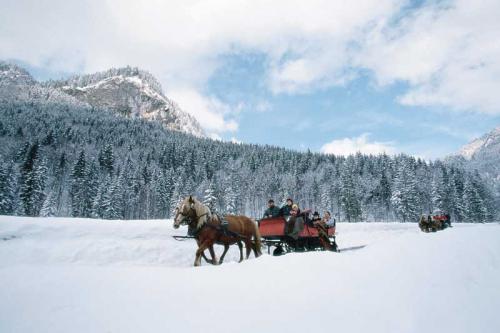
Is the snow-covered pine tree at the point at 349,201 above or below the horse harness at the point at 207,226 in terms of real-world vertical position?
above

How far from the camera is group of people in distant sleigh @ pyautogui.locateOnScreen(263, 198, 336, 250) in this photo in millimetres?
10539

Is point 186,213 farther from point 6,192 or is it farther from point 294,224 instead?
point 6,192

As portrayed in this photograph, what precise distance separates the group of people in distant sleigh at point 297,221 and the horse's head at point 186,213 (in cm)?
353

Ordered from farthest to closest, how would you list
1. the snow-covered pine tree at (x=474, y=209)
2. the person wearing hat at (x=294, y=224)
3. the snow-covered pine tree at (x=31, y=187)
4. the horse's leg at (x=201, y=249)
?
the snow-covered pine tree at (x=474, y=209) → the snow-covered pine tree at (x=31, y=187) → the person wearing hat at (x=294, y=224) → the horse's leg at (x=201, y=249)

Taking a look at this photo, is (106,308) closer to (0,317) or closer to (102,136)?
(0,317)

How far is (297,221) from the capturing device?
1056 cm

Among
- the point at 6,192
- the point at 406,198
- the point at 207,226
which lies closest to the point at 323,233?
the point at 207,226

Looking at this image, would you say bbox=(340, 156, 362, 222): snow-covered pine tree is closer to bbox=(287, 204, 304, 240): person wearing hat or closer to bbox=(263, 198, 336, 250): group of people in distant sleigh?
bbox=(263, 198, 336, 250): group of people in distant sleigh

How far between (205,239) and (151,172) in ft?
287

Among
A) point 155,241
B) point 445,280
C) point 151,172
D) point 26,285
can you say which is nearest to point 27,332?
point 26,285

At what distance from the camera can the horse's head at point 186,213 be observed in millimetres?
8829

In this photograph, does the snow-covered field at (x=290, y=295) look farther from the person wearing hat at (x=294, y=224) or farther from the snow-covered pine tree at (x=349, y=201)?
the snow-covered pine tree at (x=349, y=201)

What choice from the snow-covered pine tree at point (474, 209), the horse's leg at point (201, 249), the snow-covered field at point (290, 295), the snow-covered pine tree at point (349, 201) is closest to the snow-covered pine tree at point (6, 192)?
the horse's leg at point (201, 249)

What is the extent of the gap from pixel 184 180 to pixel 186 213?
82231 millimetres
